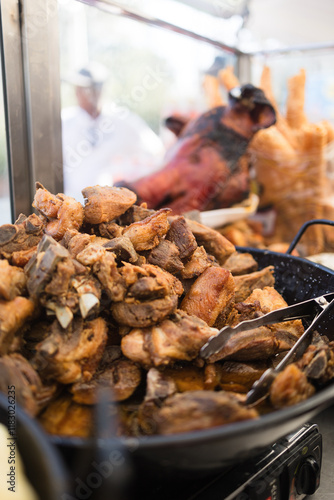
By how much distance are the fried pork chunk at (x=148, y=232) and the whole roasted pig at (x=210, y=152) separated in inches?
53.0

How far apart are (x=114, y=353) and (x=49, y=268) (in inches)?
11.6

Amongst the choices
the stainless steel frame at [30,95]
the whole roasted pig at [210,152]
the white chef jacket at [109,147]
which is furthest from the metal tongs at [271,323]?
the white chef jacket at [109,147]

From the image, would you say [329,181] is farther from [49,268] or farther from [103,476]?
[103,476]

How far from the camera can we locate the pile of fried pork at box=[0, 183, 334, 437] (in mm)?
926

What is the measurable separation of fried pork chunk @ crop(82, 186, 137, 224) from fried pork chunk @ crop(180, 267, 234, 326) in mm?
359

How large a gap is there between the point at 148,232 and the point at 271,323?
460 millimetres

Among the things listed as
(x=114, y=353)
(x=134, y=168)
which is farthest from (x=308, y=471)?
(x=134, y=168)

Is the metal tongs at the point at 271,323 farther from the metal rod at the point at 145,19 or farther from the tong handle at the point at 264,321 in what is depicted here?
the metal rod at the point at 145,19

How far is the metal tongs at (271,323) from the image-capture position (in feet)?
3.14

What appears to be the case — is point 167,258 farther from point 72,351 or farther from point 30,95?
point 30,95

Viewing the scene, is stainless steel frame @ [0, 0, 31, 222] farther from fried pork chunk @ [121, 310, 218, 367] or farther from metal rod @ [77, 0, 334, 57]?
fried pork chunk @ [121, 310, 218, 367]

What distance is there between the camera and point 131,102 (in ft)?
11.3

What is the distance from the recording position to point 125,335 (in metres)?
1.10

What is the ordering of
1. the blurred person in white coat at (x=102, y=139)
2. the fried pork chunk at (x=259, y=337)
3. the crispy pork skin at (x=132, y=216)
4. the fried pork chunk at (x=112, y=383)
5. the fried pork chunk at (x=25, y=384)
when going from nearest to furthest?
the fried pork chunk at (x=25, y=384), the fried pork chunk at (x=112, y=383), the fried pork chunk at (x=259, y=337), the crispy pork skin at (x=132, y=216), the blurred person in white coat at (x=102, y=139)
